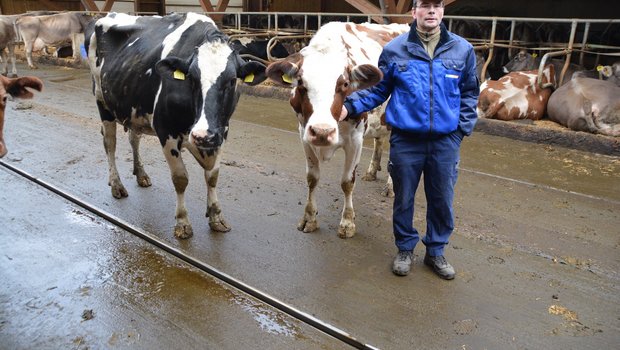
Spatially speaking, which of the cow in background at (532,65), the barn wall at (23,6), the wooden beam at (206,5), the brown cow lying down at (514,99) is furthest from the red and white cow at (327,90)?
the barn wall at (23,6)

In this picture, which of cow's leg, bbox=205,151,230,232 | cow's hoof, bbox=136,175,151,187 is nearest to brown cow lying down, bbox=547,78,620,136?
cow's leg, bbox=205,151,230,232

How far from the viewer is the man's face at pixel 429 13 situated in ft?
10.1

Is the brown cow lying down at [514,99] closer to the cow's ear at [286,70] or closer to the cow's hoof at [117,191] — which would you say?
the cow's ear at [286,70]

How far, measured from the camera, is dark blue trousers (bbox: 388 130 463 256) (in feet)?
10.8

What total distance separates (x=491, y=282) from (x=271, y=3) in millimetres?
17498

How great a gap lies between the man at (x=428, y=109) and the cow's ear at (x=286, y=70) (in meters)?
0.45

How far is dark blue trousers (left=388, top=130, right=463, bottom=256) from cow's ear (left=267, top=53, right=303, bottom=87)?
848 mm

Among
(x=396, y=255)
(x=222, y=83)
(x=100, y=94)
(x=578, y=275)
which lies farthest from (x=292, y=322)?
(x=100, y=94)

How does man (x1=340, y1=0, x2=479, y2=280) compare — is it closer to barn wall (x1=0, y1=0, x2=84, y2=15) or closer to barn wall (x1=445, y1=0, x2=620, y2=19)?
barn wall (x1=445, y1=0, x2=620, y2=19)

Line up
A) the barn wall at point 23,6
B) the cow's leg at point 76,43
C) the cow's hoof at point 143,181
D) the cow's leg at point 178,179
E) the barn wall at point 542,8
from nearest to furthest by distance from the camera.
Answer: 1. the cow's leg at point 178,179
2. the cow's hoof at point 143,181
3. the barn wall at point 542,8
4. the cow's leg at point 76,43
5. the barn wall at point 23,6

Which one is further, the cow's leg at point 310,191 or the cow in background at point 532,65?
the cow in background at point 532,65

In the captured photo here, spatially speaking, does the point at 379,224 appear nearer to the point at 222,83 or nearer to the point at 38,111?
the point at 222,83

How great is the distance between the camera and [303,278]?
3.54 metres

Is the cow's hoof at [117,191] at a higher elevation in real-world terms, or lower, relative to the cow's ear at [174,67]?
lower
